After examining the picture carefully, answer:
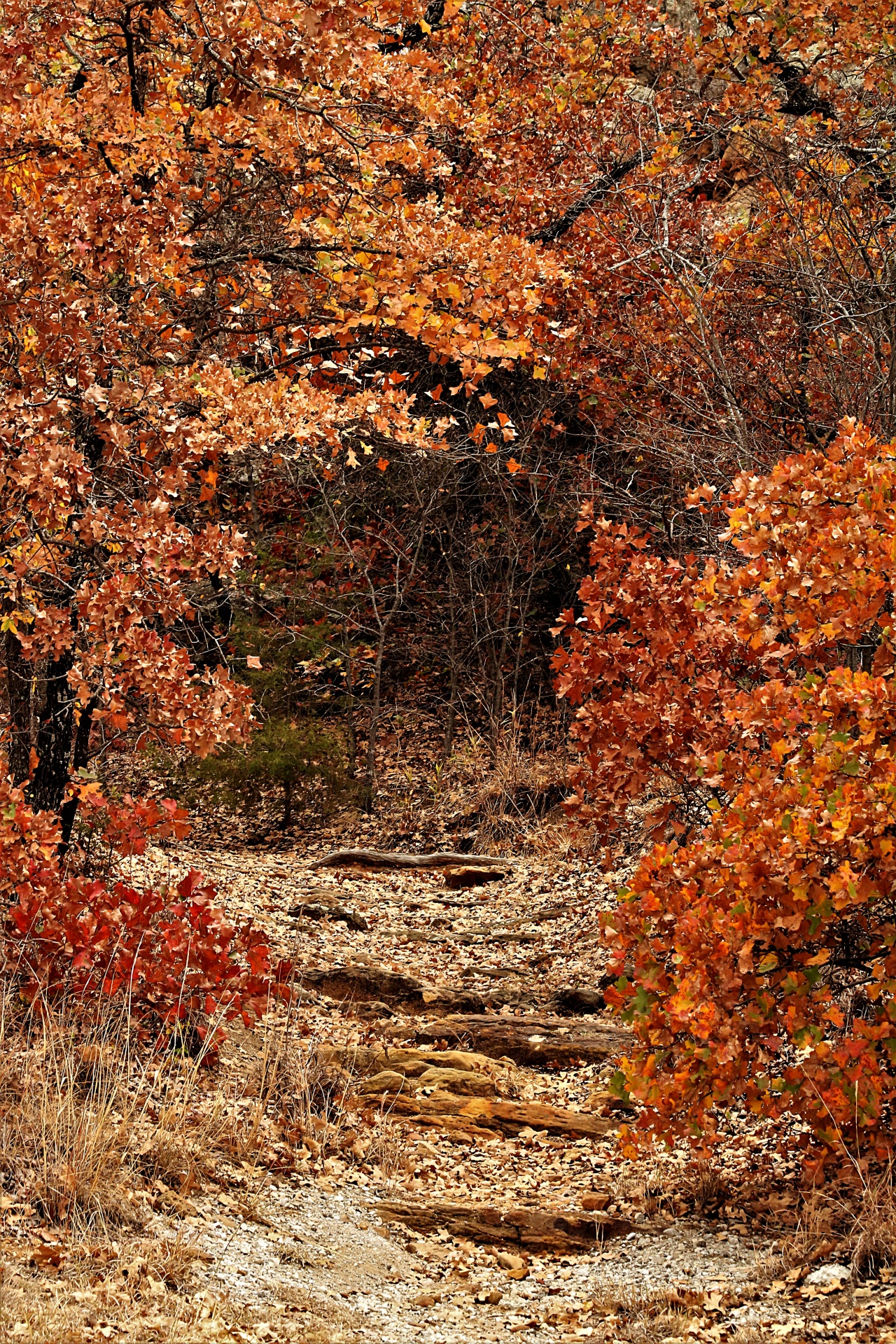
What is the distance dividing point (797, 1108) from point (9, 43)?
5.09 m

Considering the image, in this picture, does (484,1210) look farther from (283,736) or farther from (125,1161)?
(283,736)

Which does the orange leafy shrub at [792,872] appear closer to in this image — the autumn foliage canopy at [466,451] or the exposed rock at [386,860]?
the autumn foliage canopy at [466,451]

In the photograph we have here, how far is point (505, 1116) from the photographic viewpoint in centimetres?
546

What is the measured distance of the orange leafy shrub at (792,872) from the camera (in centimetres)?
381

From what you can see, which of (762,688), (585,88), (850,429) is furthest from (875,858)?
(585,88)

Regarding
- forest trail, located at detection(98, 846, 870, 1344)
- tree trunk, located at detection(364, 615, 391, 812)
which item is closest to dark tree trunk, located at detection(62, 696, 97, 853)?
forest trail, located at detection(98, 846, 870, 1344)

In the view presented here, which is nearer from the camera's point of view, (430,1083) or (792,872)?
(792,872)

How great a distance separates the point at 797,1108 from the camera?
3994mm

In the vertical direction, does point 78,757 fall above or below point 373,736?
above

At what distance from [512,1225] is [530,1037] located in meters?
2.12

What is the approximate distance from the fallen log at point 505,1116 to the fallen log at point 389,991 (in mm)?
1395

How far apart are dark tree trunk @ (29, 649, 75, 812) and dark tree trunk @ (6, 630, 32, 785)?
86 centimetres

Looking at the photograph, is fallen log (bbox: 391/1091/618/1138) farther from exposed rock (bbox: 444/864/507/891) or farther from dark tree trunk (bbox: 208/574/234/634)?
dark tree trunk (bbox: 208/574/234/634)

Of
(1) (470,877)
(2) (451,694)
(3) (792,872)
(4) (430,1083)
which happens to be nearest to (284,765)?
(1) (470,877)
